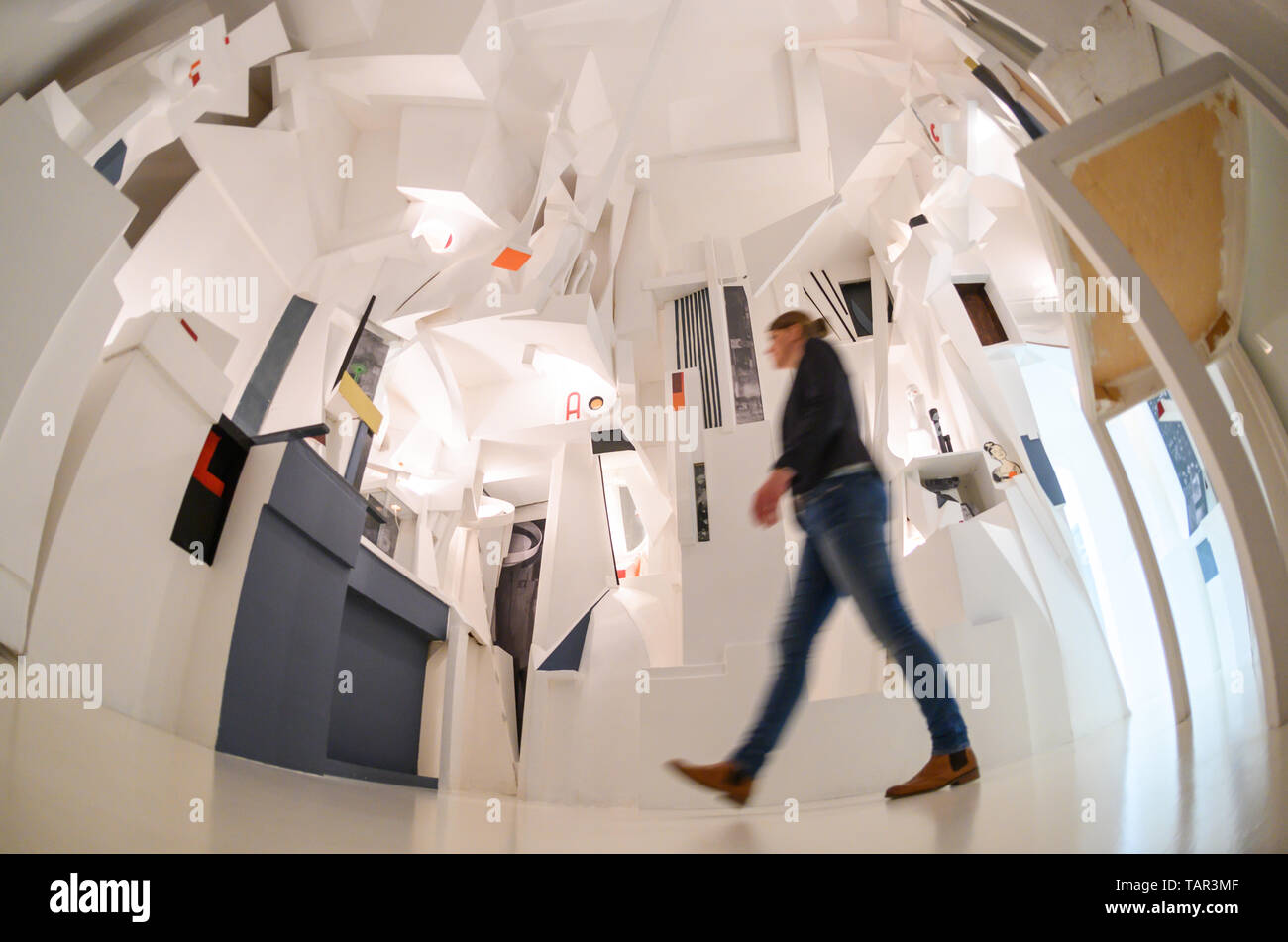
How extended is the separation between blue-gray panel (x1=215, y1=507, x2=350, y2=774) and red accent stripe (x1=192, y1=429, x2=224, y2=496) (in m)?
0.17

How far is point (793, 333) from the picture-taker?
149 cm

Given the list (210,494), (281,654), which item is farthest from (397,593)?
(210,494)

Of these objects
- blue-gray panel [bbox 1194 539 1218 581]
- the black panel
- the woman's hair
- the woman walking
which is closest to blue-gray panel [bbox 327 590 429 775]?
the black panel

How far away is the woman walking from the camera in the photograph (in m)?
1.23

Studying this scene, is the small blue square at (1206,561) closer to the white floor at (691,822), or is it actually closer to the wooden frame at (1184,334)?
the white floor at (691,822)

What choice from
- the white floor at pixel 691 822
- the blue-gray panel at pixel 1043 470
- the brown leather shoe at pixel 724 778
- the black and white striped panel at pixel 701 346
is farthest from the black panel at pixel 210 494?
the blue-gray panel at pixel 1043 470

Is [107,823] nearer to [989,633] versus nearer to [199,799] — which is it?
[199,799]

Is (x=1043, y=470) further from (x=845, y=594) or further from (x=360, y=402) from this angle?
(x=360, y=402)

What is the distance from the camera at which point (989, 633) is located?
223 centimetres

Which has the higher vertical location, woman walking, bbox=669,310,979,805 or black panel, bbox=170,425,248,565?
black panel, bbox=170,425,248,565

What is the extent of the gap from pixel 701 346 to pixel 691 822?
13.5ft

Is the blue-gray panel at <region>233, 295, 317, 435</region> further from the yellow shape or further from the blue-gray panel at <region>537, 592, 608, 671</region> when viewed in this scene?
the blue-gray panel at <region>537, 592, 608, 671</region>

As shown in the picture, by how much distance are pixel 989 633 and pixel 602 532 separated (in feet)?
12.0
